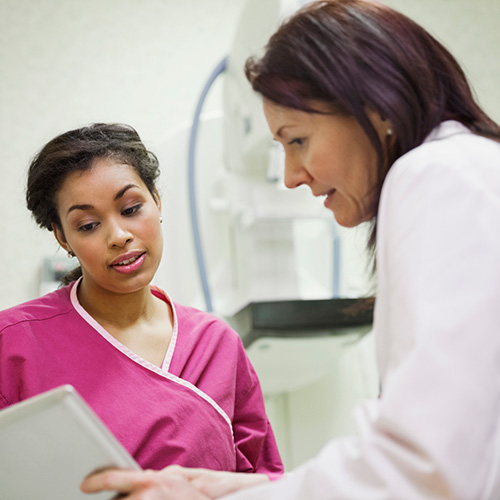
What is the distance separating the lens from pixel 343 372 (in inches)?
84.1

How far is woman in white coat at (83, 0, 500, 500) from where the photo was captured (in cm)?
58

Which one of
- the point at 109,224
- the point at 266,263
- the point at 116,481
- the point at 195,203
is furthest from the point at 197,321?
the point at 195,203

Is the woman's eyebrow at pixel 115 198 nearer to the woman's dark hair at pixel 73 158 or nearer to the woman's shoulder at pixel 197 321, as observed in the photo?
the woman's dark hair at pixel 73 158

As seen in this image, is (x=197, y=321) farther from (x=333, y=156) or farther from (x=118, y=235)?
(x=333, y=156)

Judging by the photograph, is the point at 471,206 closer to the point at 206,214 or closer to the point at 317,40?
the point at 317,40

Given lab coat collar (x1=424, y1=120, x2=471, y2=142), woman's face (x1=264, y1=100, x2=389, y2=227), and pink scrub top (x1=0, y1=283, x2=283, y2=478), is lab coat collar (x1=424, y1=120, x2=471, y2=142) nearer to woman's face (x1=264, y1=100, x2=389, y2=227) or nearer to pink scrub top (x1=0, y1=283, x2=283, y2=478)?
woman's face (x1=264, y1=100, x2=389, y2=227)

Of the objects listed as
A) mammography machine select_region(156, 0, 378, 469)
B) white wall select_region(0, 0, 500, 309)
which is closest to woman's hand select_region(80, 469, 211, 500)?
mammography machine select_region(156, 0, 378, 469)

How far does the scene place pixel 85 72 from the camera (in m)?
2.27

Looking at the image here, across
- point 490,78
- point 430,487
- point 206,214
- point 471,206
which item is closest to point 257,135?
point 206,214

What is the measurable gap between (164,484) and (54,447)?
13 centimetres

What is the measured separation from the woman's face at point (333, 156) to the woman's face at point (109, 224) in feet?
0.83

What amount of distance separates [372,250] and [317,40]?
349 mm

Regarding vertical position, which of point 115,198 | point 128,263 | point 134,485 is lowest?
point 134,485

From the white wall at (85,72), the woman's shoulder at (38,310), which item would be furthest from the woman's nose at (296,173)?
the white wall at (85,72)
